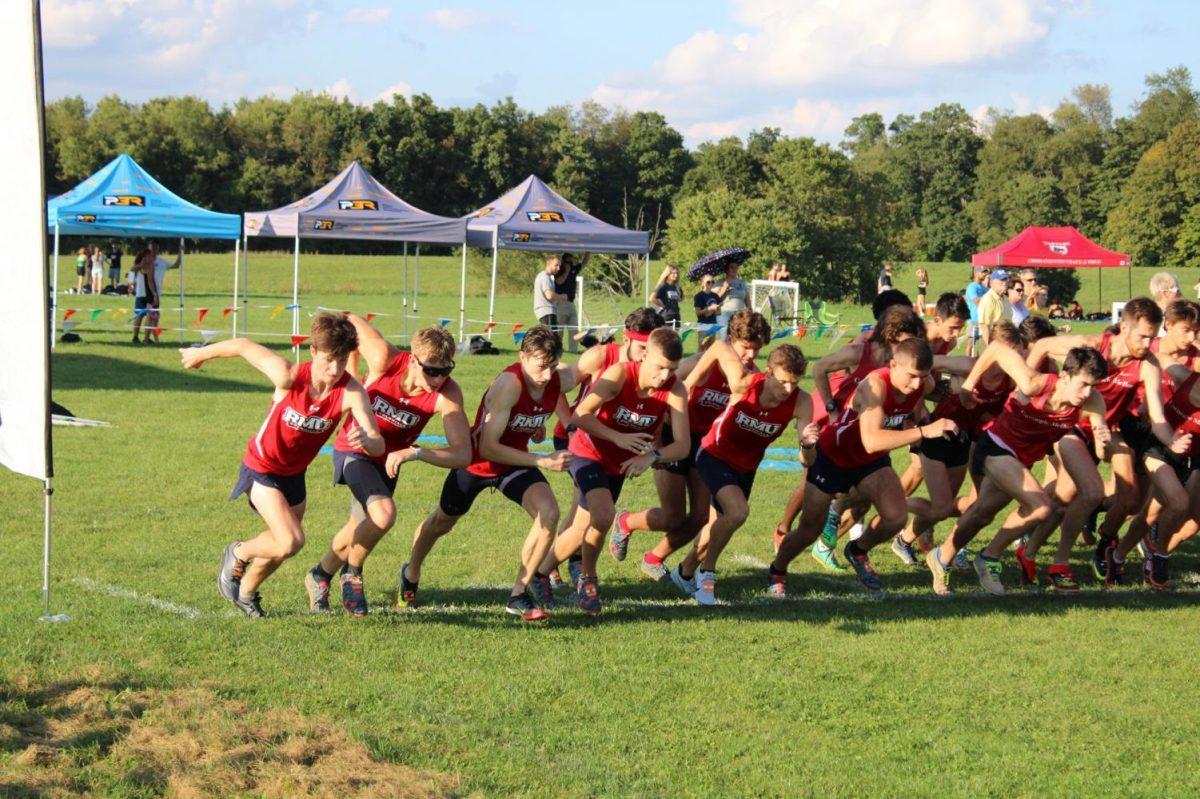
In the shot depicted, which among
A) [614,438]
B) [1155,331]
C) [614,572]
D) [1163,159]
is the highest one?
[1163,159]

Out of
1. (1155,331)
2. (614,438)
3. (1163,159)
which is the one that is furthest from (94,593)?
(1163,159)

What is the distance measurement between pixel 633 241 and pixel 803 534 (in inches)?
747

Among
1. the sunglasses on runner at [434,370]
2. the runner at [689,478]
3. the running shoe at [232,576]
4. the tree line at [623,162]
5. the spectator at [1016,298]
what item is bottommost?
the running shoe at [232,576]

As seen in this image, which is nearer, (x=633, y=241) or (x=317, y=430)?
(x=317, y=430)

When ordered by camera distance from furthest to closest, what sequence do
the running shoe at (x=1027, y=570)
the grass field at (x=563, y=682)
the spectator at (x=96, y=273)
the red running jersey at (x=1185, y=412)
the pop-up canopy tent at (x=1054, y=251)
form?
the spectator at (x=96, y=273)
the pop-up canopy tent at (x=1054, y=251)
the running shoe at (x=1027, y=570)
the red running jersey at (x=1185, y=412)
the grass field at (x=563, y=682)

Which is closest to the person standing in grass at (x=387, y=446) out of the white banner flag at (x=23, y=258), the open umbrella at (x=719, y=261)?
the white banner flag at (x=23, y=258)

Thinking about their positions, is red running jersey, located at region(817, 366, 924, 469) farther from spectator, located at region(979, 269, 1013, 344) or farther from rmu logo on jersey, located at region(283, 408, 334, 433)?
spectator, located at region(979, 269, 1013, 344)

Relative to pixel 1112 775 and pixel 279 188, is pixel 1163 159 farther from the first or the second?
pixel 1112 775

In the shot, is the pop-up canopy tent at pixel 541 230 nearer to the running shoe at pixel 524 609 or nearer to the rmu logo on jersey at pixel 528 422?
the rmu logo on jersey at pixel 528 422

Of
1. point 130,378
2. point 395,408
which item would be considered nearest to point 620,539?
point 395,408

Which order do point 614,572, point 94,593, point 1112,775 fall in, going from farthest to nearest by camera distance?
point 614,572
point 94,593
point 1112,775

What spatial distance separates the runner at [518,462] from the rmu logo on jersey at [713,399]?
1.22 metres

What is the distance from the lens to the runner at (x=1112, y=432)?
8.98 m

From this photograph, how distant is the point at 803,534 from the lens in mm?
8695
